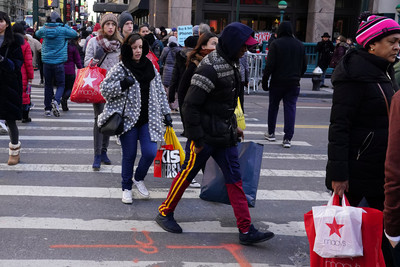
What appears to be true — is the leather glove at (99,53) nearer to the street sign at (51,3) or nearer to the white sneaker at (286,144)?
the white sneaker at (286,144)

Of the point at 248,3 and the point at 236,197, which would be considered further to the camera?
the point at 248,3

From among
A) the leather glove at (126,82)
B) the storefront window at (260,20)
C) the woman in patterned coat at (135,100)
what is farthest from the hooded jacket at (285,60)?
the storefront window at (260,20)

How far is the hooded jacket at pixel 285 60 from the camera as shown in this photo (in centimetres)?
889

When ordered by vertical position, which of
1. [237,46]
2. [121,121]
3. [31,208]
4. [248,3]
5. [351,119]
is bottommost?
[31,208]

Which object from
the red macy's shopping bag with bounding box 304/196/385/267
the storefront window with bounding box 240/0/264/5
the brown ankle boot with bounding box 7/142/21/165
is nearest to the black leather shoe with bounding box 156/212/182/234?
the red macy's shopping bag with bounding box 304/196/385/267

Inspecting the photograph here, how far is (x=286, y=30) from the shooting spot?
8.97m

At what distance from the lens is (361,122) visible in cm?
349

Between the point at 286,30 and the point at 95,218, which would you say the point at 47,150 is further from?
the point at 286,30

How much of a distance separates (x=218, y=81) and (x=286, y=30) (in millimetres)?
4897

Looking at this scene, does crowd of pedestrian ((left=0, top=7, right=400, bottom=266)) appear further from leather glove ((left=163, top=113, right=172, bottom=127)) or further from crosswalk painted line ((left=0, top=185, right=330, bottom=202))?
crosswalk painted line ((left=0, top=185, right=330, bottom=202))

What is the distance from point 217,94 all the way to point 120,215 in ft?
5.77

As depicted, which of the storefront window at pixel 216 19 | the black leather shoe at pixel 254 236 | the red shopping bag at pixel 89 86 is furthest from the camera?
the storefront window at pixel 216 19

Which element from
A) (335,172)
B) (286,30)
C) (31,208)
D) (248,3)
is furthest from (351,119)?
(248,3)

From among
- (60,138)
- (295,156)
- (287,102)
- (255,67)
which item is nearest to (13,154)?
(60,138)
